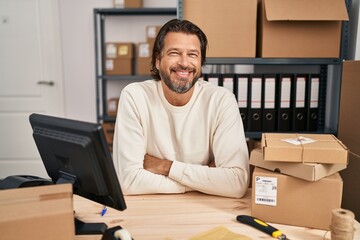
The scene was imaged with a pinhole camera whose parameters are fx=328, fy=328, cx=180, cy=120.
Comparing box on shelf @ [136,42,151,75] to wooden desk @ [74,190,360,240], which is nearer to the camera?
wooden desk @ [74,190,360,240]

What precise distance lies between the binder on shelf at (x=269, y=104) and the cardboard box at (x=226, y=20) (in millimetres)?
244

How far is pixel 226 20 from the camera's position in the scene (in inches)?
75.9

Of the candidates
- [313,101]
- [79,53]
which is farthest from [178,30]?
[79,53]

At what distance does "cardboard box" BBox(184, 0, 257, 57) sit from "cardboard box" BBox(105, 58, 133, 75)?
1.36 meters

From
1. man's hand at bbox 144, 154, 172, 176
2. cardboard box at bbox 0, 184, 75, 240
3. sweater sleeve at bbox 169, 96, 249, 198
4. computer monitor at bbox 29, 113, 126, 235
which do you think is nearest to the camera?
cardboard box at bbox 0, 184, 75, 240

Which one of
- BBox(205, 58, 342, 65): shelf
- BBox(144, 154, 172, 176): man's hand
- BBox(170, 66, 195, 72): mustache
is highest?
BBox(205, 58, 342, 65): shelf

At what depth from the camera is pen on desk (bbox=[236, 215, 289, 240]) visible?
92 centimetres

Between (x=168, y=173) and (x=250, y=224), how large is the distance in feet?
1.48

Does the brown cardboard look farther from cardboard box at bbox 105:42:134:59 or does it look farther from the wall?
the wall

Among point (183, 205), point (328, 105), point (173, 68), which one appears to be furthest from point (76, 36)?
point (183, 205)

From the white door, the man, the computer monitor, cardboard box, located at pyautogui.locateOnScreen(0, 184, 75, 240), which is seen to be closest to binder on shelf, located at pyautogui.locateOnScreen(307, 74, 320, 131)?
the man

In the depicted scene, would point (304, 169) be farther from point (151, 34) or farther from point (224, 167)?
point (151, 34)

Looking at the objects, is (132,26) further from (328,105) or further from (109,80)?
(328,105)

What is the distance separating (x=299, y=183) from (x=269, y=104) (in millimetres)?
1140
